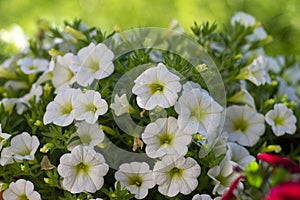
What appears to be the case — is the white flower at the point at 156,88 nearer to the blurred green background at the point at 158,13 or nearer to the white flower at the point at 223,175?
the white flower at the point at 223,175

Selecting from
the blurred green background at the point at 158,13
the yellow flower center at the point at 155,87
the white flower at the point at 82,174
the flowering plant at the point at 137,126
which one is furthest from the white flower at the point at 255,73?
the blurred green background at the point at 158,13

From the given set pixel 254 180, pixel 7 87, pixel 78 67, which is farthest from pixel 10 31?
pixel 254 180

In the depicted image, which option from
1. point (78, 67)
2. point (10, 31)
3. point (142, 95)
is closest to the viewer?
point (142, 95)

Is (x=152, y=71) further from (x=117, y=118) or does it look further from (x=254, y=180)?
(x=254, y=180)

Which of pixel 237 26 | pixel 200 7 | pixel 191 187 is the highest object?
pixel 200 7

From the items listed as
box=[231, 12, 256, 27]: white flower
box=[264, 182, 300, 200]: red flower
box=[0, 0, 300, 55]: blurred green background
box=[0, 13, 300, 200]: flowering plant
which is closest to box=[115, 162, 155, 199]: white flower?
box=[0, 13, 300, 200]: flowering plant

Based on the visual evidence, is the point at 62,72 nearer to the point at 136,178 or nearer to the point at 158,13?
the point at 136,178

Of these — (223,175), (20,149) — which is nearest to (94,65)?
(20,149)

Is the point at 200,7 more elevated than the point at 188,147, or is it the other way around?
the point at 200,7
